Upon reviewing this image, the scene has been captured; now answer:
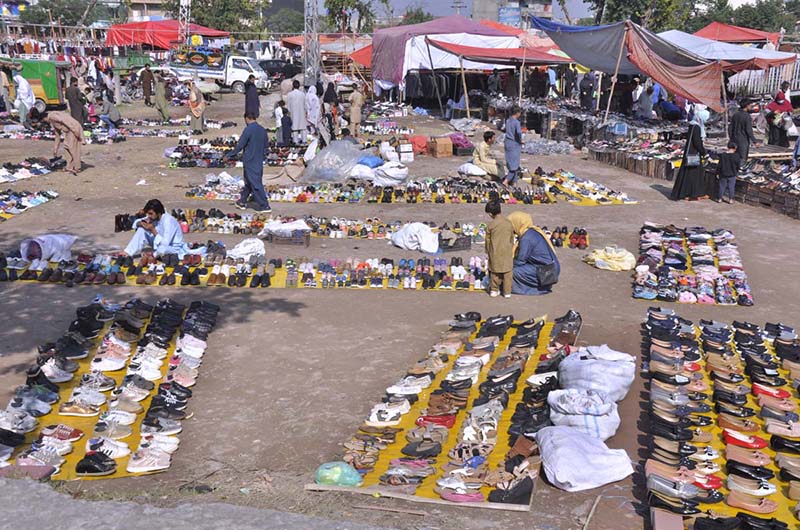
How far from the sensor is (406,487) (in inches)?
200

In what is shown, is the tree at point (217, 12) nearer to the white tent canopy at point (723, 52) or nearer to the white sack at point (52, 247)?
the white tent canopy at point (723, 52)

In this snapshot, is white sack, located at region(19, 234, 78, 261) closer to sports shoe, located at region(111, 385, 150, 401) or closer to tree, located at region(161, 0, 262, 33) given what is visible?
sports shoe, located at region(111, 385, 150, 401)

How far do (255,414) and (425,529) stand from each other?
6.97 ft

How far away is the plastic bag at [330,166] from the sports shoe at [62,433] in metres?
9.71

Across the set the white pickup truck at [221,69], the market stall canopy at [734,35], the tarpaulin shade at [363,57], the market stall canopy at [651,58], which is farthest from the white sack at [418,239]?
the white pickup truck at [221,69]

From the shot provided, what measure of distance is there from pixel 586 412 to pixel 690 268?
5.30 metres

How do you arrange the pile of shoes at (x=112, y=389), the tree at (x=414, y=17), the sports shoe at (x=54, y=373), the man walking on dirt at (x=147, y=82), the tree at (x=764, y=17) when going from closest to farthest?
the pile of shoes at (x=112, y=389)
the sports shoe at (x=54, y=373)
the man walking on dirt at (x=147, y=82)
the tree at (x=764, y=17)
the tree at (x=414, y=17)

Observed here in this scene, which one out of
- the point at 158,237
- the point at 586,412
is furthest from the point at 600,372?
the point at 158,237

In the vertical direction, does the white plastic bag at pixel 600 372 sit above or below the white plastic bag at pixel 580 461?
above

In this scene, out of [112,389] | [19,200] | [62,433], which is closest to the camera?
[62,433]

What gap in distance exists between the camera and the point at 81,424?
6.05m

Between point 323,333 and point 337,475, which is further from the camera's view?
point 323,333

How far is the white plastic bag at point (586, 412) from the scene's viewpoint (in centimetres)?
560

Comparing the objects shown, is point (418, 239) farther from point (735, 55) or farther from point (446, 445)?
point (735, 55)
